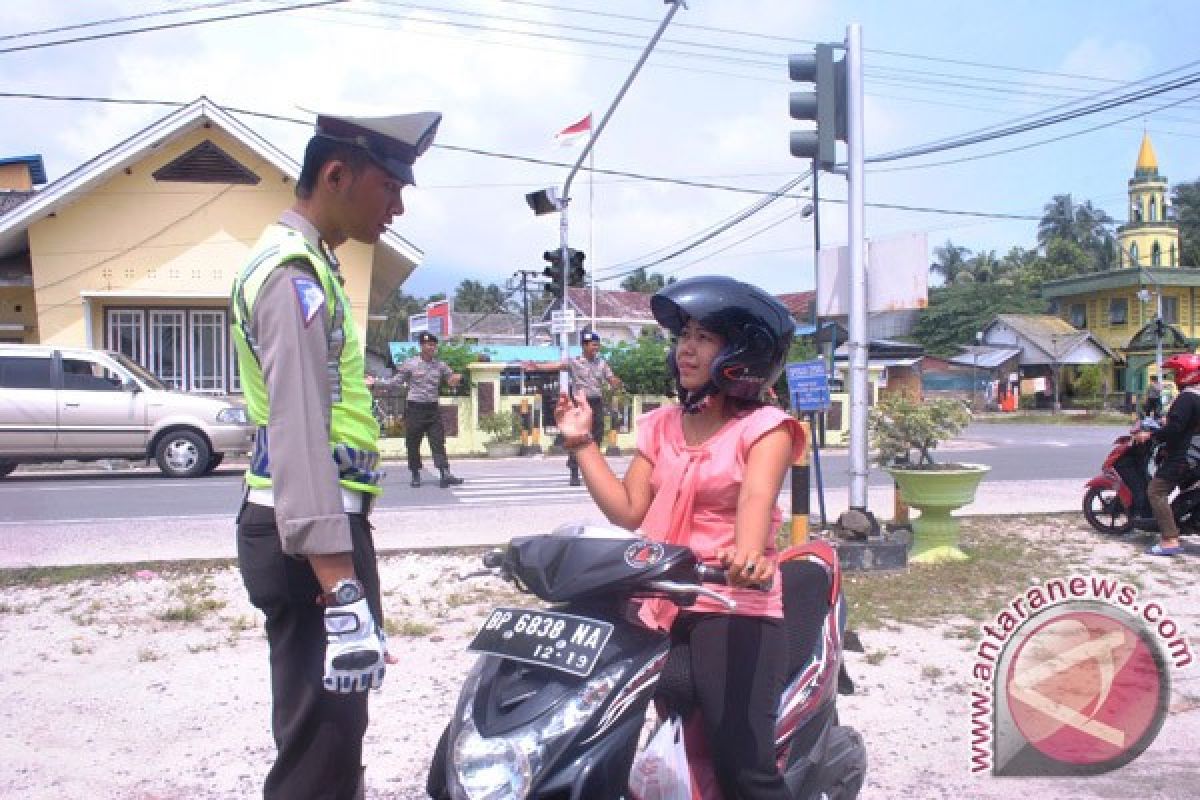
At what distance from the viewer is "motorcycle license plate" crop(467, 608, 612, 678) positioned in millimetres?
1958

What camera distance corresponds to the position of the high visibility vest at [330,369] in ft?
7.12

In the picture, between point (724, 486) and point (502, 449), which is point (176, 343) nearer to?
point (502, 449)

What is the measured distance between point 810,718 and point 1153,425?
648 centimetres

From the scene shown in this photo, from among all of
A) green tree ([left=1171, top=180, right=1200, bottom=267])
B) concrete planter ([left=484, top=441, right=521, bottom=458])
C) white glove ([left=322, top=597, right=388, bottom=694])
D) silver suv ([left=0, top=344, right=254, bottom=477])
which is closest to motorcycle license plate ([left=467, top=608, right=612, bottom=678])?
white glove ([left=322, top=597, right=388, bottom=694])

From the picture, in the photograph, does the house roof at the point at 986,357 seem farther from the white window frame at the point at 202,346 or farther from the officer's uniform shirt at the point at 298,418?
the officer's uniform shirt at the point at 298,418

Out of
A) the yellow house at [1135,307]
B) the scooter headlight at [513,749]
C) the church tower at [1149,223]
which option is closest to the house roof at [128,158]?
the scooter headlight at [513,749]

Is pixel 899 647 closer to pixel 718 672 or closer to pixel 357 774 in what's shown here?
pixel 718 672

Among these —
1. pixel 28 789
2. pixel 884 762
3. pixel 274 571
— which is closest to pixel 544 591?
pixel 274 571

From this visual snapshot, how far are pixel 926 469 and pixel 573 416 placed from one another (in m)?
4.81

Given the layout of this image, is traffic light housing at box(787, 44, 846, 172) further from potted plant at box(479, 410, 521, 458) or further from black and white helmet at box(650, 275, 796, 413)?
potted plant at box(479, 410, 521, 458)

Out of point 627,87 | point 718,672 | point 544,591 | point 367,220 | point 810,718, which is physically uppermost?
point 627,87

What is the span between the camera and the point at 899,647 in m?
5.11

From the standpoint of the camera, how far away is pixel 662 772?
2225 millimetres

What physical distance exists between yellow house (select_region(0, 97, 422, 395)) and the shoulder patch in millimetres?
→ 17176
